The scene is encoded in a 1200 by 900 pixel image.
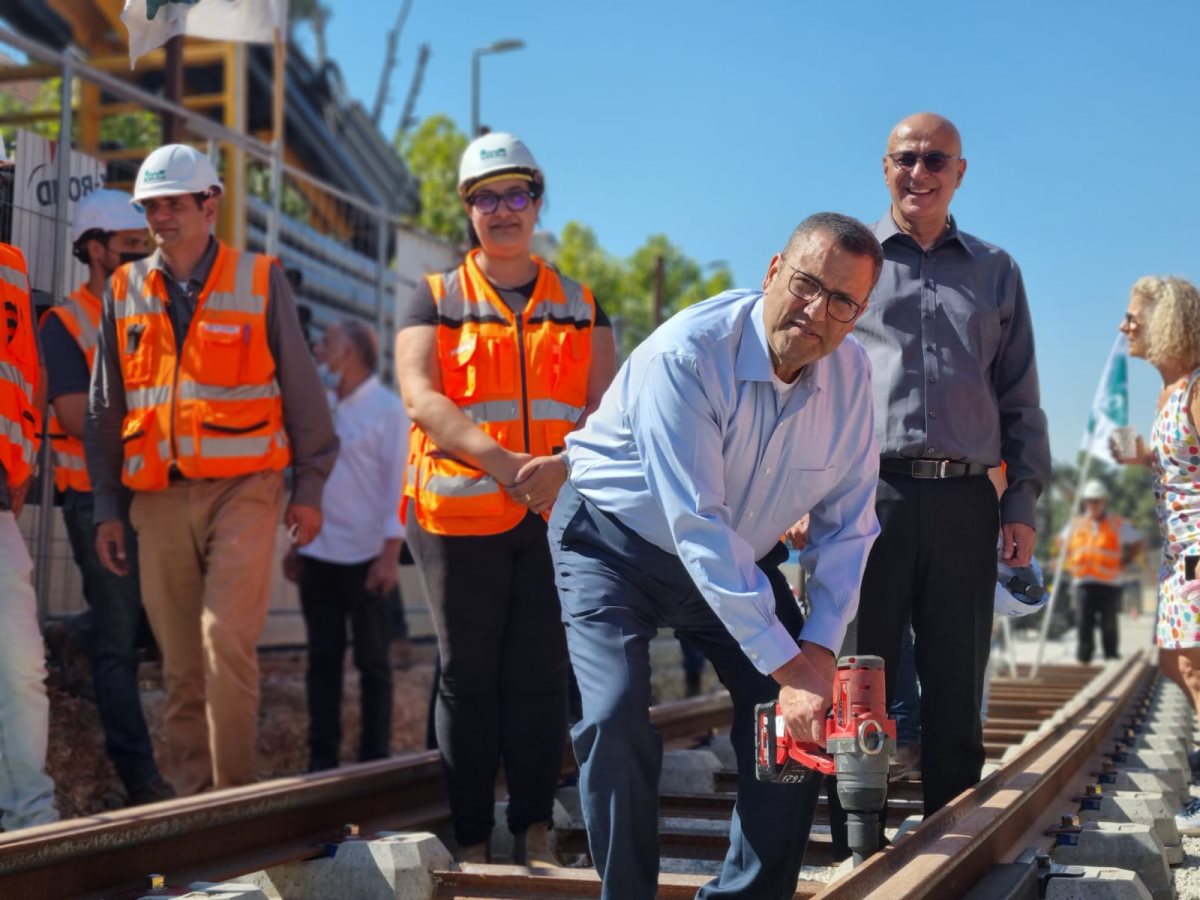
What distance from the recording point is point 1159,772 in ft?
21.3

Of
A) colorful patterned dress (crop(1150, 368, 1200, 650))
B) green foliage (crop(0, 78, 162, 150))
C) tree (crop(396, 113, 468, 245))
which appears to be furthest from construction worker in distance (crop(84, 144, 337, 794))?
tree (crop(396, 113, 468, 245))

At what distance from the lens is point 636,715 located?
12.1ft

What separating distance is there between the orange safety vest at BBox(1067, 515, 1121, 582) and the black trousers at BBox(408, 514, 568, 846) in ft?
47.6

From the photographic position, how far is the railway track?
13.3ft

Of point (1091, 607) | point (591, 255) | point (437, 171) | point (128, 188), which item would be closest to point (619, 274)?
point (591, 255)

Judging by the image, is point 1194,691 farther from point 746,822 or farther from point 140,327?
point 140,327

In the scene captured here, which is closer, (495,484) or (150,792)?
(495,484)

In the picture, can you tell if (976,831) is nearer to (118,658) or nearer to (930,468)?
(930,468)

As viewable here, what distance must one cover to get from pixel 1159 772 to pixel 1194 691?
0.42 m

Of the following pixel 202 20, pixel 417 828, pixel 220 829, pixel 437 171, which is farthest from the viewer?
pixel 437 171

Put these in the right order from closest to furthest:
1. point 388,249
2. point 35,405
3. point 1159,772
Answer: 1. point 35,405
2. point 1159,772
3. point 388,249

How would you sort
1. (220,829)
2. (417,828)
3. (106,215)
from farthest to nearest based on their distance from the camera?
(106,215) → (417,828) → (220,829)

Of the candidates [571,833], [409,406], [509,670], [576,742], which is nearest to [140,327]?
[409,406]

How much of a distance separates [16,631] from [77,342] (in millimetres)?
1932
